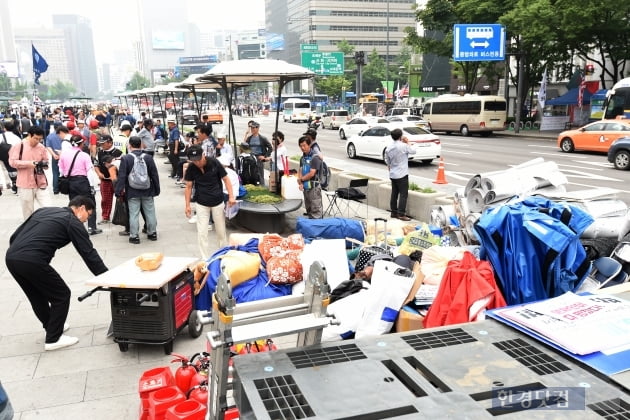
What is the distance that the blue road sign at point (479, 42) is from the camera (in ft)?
92.4

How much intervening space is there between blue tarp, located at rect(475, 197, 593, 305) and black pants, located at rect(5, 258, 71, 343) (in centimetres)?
412

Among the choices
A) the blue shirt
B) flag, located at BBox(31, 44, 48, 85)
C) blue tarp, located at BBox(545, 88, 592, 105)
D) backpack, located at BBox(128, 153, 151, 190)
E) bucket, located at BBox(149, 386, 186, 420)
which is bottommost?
bucket, located at BBox(149, 386, 186, 420)

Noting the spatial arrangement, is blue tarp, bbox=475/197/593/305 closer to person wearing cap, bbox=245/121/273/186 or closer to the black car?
person wearing cap, bbox=245/121/273/186

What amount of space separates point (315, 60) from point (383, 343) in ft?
168

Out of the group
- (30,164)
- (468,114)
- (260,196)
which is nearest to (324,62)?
(468,114)

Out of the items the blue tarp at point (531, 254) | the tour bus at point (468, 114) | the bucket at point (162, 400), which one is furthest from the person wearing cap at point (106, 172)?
the tour bus at point (468, 114)

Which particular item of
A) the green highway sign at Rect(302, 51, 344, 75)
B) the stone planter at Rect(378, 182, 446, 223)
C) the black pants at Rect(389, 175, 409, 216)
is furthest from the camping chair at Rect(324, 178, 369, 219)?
the green highway sign at Rect(302, 51, 344, 75)

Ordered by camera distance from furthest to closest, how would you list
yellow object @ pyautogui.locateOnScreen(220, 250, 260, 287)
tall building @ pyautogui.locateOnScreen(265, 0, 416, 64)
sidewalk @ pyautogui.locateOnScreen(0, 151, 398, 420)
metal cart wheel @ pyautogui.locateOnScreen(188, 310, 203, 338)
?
tall building @ pyautogui.locateOnScreen(265, 0, 416, 64)
yellow object @ pyautogui.locateOnScreen(220, 250, 260, 287)
metal cart wheel @ pyautogui.locateOnScreen(188, 310, 203, 338)
sidewalk @ pyautogui.locateOnScreen(0, 151, 398, 420)

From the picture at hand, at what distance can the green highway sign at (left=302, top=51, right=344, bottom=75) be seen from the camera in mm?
50938

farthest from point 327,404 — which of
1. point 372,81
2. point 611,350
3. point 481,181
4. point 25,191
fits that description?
point 372,81

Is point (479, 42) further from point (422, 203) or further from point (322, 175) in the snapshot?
point (322, 175)

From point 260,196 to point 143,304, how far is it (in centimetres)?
518

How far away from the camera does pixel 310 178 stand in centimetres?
945

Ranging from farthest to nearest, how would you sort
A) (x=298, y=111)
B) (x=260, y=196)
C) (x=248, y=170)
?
(x=298, y=111) → (x=248, y=170) → (x=260, y=196)
